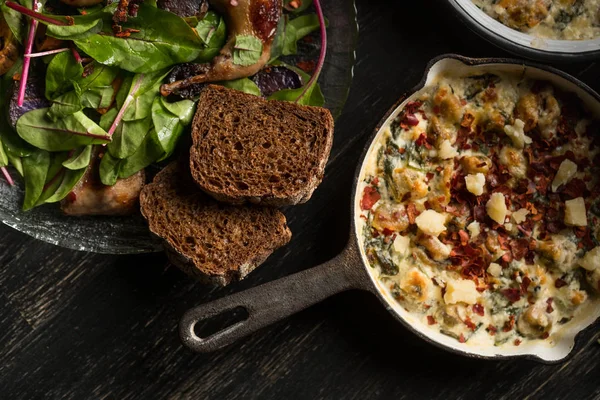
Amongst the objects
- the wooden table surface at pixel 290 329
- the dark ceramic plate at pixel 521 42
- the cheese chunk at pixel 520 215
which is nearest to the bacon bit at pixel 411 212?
the wooden table surface at pixel 290 329

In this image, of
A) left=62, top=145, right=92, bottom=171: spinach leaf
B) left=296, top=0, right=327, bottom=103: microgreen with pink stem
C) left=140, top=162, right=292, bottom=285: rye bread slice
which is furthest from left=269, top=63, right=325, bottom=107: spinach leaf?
left=62, top=145, right=92, bottom=171: spinach leaf

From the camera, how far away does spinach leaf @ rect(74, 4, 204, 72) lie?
2.03 meters

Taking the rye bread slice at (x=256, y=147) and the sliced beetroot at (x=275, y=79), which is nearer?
the rye bread slice at (x=256, y=147)

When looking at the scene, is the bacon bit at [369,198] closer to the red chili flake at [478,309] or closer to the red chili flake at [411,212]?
the red chili flake at [411,212]

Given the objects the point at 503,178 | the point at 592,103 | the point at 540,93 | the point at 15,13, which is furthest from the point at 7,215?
the point at 592,103

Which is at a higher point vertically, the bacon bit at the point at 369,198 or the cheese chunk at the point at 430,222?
the bacon bit at the point at 369,198

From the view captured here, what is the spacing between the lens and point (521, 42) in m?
2.27

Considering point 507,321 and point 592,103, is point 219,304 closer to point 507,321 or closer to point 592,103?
point 507,321

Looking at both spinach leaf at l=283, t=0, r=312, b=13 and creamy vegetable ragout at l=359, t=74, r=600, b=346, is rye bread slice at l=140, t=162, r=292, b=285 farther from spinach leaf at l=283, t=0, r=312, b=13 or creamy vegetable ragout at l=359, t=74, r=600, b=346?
spinach leaf at l=283, t=0, r=312, b=13

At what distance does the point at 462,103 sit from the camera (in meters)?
2.29

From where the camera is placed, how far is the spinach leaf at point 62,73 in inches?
79.5

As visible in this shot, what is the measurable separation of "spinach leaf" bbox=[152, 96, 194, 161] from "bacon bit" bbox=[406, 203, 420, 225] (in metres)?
0.77

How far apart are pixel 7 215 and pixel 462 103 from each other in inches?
60.0

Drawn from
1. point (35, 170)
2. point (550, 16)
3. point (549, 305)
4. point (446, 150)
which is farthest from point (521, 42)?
point (35, 170)
